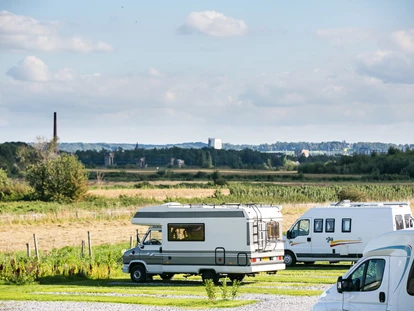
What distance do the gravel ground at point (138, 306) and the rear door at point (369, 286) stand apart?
6.04 metres

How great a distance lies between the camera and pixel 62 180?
7462cm

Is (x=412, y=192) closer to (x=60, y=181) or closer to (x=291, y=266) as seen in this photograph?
(x=60, y=181)

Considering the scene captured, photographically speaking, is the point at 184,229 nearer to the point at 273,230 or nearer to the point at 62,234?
the point at 273,230

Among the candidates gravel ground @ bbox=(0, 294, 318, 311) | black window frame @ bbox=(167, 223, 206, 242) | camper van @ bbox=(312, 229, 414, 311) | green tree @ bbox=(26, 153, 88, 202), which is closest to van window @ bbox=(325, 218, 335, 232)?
black window frame @ bbox=(167, 223, 206, 242)

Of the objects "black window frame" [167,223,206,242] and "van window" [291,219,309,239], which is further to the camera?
"van window" [291,219,309,239]

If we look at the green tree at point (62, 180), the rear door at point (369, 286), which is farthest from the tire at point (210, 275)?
the green tree at point (62, 180)

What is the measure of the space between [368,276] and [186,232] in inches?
533

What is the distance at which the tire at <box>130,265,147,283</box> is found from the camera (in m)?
28.5

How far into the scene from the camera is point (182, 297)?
78.6ft

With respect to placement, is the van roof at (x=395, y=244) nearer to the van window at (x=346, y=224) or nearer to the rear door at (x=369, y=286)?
the rear door at (x=369, y=286)

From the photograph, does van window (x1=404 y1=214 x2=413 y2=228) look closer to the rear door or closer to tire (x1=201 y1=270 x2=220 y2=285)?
tire (x1=201 y1=270 x2=220 y2=285)

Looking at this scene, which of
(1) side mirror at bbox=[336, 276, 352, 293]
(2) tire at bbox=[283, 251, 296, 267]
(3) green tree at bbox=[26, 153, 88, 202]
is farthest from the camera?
(3) green tree at bbox=[26, 153, 88, 202]

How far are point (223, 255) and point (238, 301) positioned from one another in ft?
15.5

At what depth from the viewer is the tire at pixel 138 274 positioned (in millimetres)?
28500
